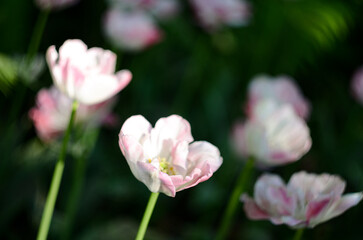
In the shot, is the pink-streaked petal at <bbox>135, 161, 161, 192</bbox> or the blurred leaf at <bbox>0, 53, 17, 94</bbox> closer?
the pink-streaked petal at <bbox>135, 161, 161, 192</bbox>

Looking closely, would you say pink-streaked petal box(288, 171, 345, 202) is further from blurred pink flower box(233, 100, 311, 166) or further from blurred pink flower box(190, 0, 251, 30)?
blurred pink flower box(190, 0, 251, 30)

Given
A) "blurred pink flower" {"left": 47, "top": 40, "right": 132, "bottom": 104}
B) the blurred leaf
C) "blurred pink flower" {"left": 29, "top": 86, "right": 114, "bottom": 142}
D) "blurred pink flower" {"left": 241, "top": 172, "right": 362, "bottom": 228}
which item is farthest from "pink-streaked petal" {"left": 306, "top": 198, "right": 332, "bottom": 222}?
the blurred leaf

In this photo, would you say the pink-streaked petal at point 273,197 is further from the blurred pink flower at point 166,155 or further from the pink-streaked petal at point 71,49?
Result: the pink-streaked petal at point 71,49

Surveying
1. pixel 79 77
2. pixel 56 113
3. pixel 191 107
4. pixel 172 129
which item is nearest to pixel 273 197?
pixel 172 129

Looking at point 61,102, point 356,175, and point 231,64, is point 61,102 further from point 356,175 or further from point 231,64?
point 231,64

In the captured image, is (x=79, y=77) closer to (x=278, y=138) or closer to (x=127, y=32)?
(x=278, y=138)

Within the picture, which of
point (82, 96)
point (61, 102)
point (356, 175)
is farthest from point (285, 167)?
point (82, 96)
